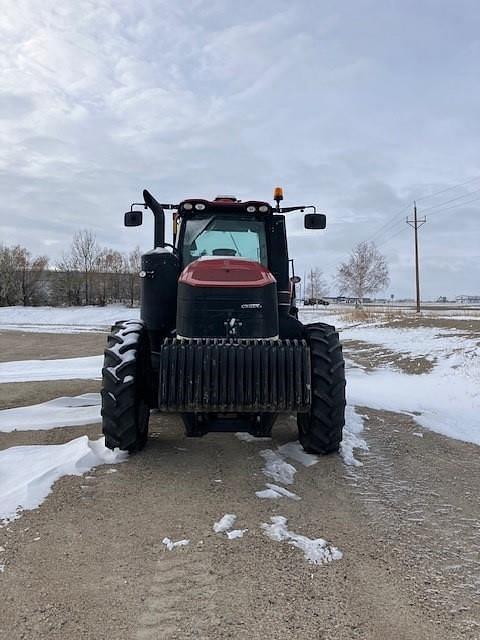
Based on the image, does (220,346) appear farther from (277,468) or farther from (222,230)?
(222,230)

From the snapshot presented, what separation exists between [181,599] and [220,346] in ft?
7.33

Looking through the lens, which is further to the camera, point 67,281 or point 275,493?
point 67,281

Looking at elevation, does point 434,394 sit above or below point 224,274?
below

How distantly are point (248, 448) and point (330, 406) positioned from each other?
110cm

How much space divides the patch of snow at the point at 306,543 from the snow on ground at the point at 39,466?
5.69 feet

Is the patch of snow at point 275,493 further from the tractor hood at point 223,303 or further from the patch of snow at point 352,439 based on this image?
the tractor hood at point 223,303

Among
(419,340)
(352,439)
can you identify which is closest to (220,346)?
(352,439)

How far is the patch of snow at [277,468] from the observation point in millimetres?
4289

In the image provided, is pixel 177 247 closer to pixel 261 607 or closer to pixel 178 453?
pixel 178 453

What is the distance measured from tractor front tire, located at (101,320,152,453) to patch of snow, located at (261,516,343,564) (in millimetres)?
1709

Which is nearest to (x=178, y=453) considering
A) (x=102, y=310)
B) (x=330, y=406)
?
(x=330, y=406)

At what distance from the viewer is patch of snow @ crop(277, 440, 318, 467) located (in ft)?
15.5

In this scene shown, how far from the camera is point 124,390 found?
4469 mm

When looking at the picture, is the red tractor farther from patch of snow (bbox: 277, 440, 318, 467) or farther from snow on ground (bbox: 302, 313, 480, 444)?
snow on ground (bbox: 302, 313, 480, 444)
